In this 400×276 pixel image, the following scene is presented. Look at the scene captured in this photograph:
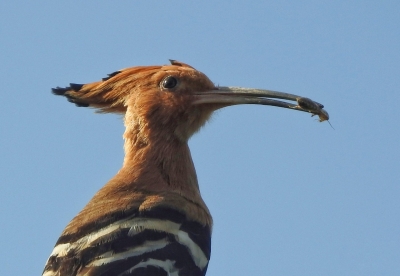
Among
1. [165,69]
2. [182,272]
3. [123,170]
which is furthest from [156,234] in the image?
[165,69]

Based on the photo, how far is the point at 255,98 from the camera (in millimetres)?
5945

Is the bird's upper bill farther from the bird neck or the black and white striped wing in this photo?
the black and white striped wing

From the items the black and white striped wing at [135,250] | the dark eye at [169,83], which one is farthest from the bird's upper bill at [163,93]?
the black and white striped wing at [135,250]

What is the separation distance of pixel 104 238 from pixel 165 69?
3.58ft

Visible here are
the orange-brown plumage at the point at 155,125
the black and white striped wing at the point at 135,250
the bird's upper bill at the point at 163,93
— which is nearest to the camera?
the black and white striped wing at the point at 135,250

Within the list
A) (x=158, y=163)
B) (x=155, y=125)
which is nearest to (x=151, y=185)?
(x=158, y=163)

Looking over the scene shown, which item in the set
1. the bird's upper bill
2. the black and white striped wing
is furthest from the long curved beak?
the black and white striped wing

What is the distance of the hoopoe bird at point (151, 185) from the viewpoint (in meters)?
Result: 5.22

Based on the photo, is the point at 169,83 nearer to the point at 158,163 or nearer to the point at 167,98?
the point at 167,98

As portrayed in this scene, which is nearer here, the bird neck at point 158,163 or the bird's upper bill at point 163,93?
the bird neck at point 158,163

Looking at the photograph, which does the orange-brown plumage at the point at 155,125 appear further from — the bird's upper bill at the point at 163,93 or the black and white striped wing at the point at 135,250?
the black and white striped wing at the point at 135,250

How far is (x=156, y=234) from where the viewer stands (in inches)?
210

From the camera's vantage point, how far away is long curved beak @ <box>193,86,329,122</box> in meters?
5.80

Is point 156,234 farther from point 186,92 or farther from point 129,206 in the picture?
point 186,92
